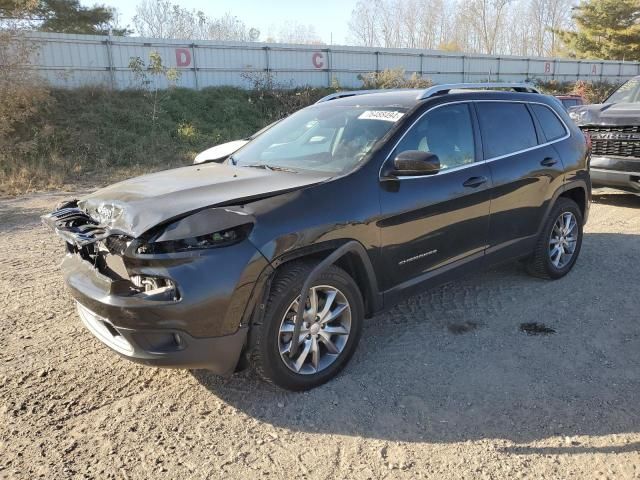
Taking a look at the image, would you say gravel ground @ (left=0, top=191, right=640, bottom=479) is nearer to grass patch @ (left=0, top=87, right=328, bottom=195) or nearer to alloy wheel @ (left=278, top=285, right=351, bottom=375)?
alloy wheel @ (left=278, top=285, right=351, bottom=375)

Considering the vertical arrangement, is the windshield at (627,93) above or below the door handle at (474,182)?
above

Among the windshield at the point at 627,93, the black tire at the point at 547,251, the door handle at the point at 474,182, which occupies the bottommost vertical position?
the black tire at the point at 547,251

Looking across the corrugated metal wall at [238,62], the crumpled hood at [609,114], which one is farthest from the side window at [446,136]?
the corrugated metal wall at [238,62]

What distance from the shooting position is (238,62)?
22156 millimetres

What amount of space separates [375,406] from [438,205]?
1486mm

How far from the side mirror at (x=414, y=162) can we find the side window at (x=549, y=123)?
2.01 meters

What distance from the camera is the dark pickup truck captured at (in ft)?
24.7

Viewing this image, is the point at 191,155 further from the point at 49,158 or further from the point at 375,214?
the point at 375,214

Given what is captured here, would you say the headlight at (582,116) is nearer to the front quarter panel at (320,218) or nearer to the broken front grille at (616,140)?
the broken front grille at (616,140)

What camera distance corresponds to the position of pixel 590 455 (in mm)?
2748

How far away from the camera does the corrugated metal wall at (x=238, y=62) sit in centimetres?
1812

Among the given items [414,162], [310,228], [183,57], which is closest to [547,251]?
[414,162]

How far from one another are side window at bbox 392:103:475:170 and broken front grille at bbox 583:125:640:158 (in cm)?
466

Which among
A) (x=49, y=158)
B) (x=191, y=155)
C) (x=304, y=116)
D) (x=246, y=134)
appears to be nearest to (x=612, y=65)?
(x=246, y=134)
